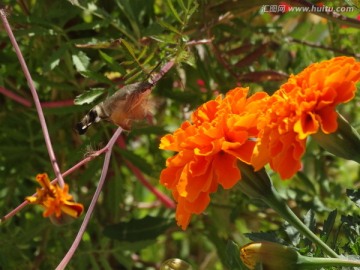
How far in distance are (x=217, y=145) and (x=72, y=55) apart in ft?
1.83

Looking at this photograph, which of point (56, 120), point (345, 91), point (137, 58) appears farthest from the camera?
point (56, 120)

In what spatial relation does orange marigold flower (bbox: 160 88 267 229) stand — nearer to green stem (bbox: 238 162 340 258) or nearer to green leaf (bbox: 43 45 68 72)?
green stem (bbox: 238 162 340 258)

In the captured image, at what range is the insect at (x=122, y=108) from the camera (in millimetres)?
1038

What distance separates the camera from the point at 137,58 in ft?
3.88

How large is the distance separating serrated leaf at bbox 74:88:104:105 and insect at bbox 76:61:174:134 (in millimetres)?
150

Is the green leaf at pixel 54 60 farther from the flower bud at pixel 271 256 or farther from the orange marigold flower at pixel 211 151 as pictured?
the flower bud at pixel 271 256

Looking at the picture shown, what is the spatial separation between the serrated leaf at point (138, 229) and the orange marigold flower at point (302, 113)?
69 cm

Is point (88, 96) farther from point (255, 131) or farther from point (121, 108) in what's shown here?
point (255, 131)

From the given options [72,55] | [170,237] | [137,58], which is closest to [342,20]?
[137,58]

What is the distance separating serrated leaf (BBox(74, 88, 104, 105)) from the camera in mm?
1205

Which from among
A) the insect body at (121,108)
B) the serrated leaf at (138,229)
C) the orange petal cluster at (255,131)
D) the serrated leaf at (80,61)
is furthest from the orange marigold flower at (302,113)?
the serrated leaf at (138,229)

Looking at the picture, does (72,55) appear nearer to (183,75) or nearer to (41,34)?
(41,34)

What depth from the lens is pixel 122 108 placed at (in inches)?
40.9

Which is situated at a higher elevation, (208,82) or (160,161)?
(208,82)
